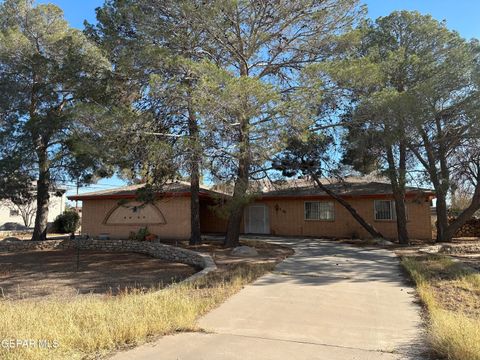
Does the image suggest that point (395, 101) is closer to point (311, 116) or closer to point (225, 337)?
point (311, 116)

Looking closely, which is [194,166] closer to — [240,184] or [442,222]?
[240,184]

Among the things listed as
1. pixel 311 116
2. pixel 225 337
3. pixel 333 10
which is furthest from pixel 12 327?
pixel 333 10

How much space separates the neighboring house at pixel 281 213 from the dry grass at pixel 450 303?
915 centimetres

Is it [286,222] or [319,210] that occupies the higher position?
[319,210]

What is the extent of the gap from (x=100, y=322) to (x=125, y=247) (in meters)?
13.7

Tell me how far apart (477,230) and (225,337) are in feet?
77.5

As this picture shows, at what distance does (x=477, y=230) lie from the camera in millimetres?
24281

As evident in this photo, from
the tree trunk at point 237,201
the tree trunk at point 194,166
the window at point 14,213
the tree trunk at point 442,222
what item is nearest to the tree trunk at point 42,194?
the tree trunk at point 194,166

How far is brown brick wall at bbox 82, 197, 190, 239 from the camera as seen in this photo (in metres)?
21.6

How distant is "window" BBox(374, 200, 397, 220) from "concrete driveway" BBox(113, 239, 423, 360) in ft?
40.6

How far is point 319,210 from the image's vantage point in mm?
23172

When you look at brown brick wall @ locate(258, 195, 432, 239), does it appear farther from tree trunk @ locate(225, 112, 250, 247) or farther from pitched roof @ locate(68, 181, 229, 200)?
tree trunk @ locate(225, 112, 250, 247)

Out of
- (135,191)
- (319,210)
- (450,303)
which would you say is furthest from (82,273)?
(319,210)

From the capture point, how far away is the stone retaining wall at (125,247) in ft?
45.0
